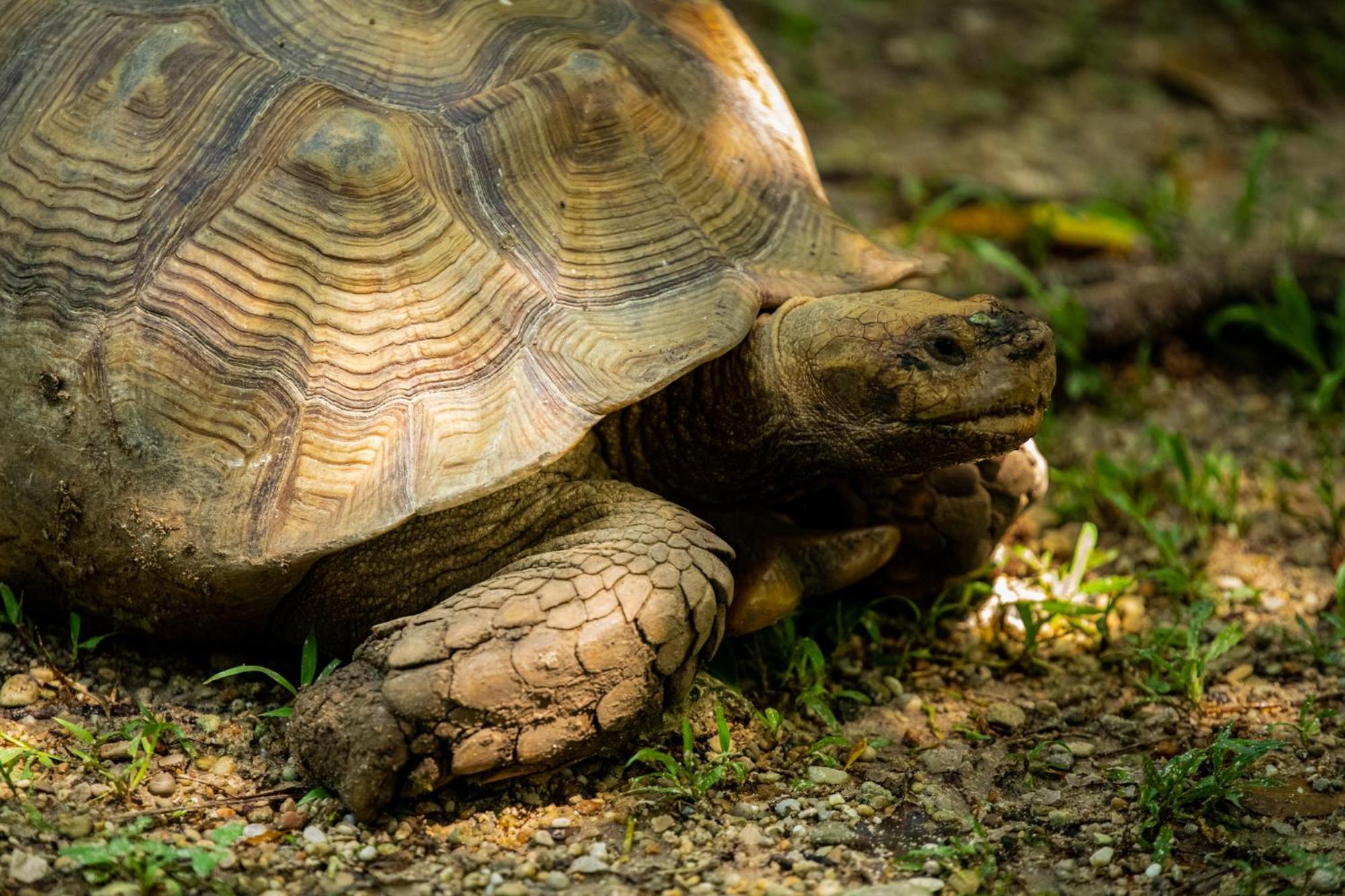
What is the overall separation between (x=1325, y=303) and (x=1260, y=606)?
71.1 inches

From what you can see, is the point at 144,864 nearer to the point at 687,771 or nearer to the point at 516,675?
the point at 516,675

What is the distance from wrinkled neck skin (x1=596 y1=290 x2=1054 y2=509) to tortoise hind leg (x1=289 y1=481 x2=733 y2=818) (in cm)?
51

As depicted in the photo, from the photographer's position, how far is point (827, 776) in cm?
319

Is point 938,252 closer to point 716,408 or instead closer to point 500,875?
point 716,408

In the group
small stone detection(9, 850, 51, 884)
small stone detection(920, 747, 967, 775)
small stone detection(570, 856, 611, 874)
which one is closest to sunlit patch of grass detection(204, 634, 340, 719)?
small stone detection(9, 850, 51, 884)

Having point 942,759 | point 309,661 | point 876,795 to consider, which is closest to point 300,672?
point 309,661

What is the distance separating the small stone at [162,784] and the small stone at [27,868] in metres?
0.33

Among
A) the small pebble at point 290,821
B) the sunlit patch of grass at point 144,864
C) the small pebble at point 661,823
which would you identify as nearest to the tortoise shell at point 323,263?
the small pebble at point 290,821

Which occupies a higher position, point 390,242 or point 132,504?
point 390,242

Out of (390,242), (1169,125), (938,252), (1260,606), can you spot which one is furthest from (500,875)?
(1169,125)

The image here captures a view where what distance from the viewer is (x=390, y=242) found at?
3.27m

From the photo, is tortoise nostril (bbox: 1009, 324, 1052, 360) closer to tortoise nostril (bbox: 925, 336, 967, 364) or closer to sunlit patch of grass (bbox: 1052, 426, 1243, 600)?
tortoise nostril (bbox: 925, 336, 967, 364)

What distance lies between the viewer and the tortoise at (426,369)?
300 centimetres

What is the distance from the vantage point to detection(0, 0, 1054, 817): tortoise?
300 centimetres
